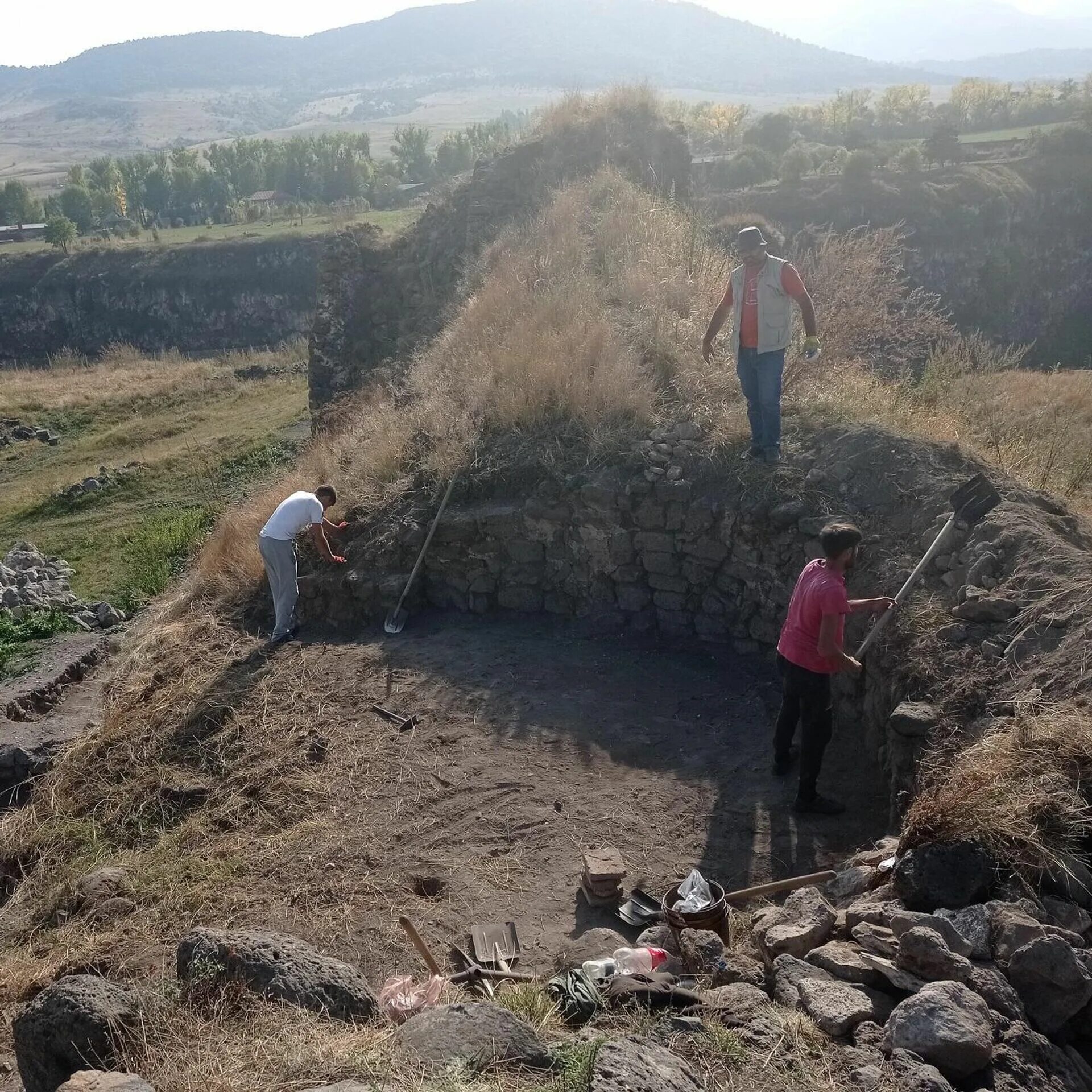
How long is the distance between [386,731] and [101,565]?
8.34 m

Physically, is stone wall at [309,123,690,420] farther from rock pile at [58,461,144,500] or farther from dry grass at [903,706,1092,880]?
dry grass at [903,706,1092,880]

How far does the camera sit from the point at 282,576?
27.3 ft

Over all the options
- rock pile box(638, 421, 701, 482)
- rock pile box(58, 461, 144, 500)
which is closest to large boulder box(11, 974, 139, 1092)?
rock pile box(638, 421, 701, 482)

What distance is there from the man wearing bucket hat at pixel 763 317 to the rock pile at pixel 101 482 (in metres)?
13.1

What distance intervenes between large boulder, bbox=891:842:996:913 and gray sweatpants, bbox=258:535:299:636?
5662 millimetres

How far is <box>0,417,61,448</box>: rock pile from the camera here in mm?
22547

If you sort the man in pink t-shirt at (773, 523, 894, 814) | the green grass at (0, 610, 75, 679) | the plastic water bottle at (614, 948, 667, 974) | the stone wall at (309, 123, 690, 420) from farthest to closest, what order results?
the stone wall at (309, 123, 690, 420), the green grass at (0, 610, 75, 679), the man in pink t-shirt at (773, 523, 894, 814), the plastic water bottle at (614, 948, 667, 974)

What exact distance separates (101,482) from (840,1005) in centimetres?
1665

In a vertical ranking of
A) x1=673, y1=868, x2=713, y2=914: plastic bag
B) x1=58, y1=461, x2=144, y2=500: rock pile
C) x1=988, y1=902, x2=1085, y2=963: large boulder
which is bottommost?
x1=58, y1=461, x2=144, y2=500: rock pile

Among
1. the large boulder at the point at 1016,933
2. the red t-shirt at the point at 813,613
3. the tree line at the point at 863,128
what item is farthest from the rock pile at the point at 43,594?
the tree line at the point at 863,128

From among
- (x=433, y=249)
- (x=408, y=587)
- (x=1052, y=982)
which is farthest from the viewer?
(x=433, y=249)

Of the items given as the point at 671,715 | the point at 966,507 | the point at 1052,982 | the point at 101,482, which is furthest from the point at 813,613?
the point at 101,482

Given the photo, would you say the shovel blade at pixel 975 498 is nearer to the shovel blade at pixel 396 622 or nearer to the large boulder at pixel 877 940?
the large boulder at pixel 877 940

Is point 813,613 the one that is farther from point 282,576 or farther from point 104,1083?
point 282,576
